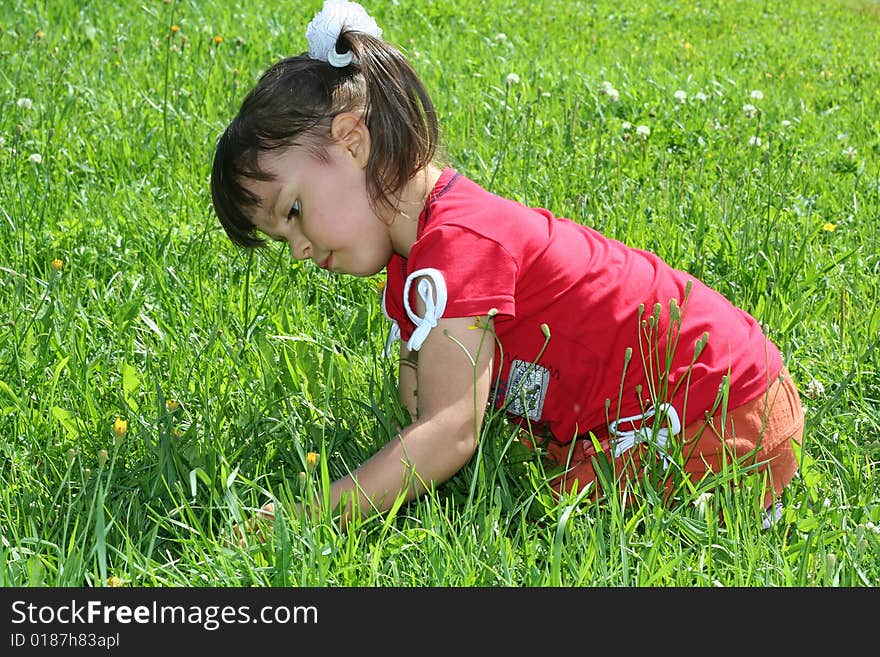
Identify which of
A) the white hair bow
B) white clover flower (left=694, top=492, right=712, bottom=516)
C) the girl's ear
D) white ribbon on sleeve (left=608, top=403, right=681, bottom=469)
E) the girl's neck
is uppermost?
the white hair bow

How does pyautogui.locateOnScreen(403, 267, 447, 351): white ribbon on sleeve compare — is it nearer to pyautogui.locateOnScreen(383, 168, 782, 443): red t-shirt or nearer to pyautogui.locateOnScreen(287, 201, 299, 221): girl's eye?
pyautogui.locateOnScreen(383, 168, 782, 443): red t-shirt

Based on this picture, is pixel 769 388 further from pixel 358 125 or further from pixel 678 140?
pixel 678 140

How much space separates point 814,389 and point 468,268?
1178 millimetres

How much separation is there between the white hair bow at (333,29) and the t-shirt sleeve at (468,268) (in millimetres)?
430

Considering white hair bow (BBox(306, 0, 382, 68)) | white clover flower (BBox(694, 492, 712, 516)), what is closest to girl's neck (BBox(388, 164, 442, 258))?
white hair bow (BBox(306, 0, 382, 68))

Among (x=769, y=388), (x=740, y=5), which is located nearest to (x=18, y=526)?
(x=769, y=388)

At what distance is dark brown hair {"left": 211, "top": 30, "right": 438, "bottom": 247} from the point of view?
2180mm

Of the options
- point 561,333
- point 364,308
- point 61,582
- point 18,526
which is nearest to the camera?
point 61,582

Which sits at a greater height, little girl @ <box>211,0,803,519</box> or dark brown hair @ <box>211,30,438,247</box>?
dark brown hair @ <box>211,30,438,247</box>

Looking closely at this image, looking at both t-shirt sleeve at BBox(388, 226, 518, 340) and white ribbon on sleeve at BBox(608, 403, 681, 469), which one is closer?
t-shirt sleeve at BBox(388, 226, 518, 340)

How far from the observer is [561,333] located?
2281 mm

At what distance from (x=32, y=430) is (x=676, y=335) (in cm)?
141

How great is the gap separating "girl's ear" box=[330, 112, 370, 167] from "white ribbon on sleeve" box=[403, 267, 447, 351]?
28cm

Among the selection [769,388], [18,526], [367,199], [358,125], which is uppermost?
[358,125]
